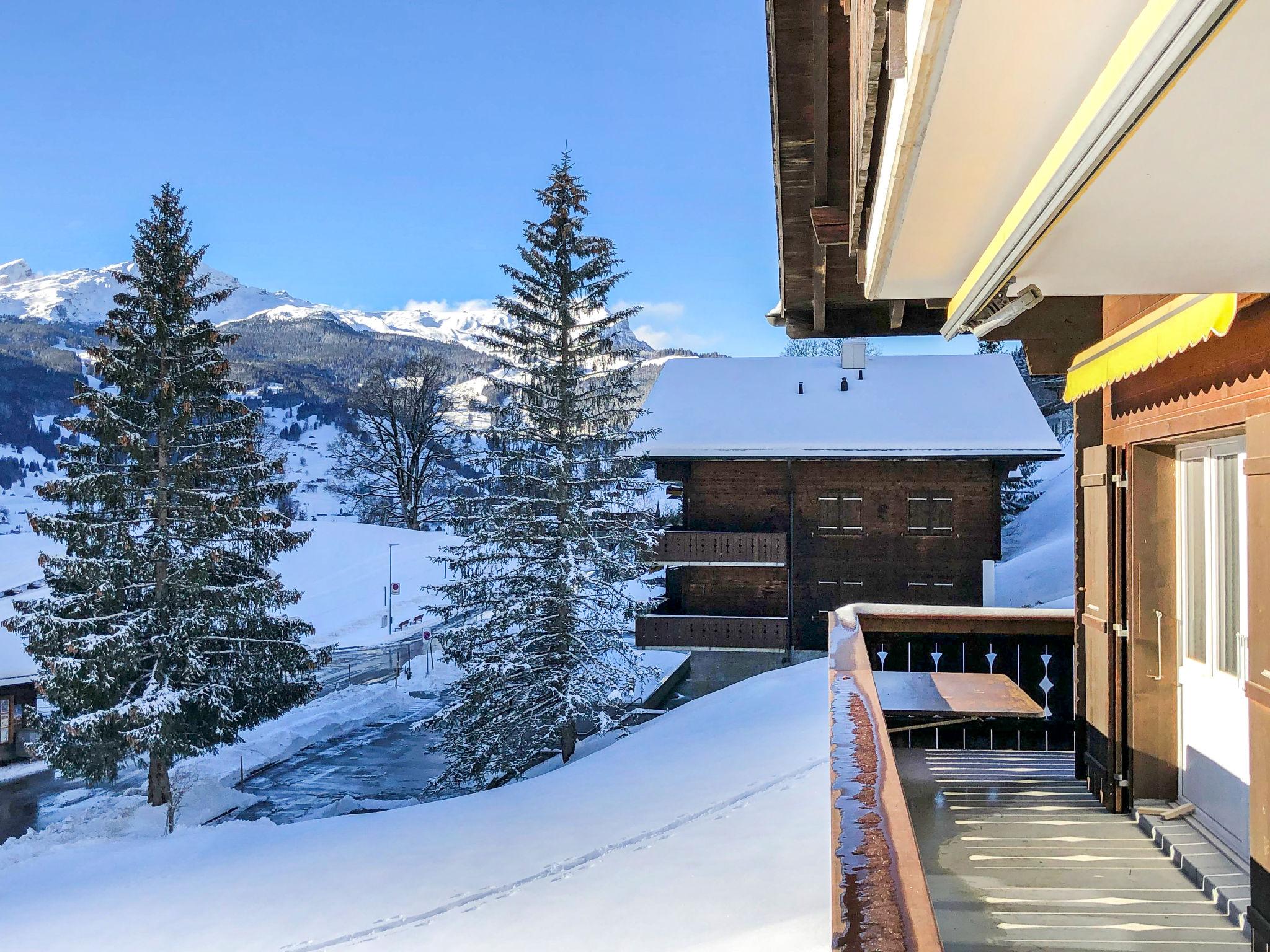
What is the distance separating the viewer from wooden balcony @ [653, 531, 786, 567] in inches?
819

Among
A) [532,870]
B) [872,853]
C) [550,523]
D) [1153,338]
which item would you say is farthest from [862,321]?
Answer: [550,523]

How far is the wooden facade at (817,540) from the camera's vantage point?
21.0 meters

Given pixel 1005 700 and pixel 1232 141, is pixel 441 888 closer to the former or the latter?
pixel 1005 700

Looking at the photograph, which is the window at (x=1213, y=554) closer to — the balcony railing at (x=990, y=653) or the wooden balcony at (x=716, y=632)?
the balcony railing at (x=990, y=653)

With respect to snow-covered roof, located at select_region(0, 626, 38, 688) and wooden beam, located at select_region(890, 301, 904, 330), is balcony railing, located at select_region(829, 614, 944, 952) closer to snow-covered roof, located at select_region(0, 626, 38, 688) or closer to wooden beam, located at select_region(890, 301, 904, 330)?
wooden beam, located at select_region(890, 301, 904, 330)

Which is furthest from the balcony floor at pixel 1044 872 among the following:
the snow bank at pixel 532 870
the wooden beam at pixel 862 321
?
the wooden beam at pixel 862 321

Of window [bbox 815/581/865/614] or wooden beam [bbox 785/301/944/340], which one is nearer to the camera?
wooden beam [bbox 785/301/944/340]

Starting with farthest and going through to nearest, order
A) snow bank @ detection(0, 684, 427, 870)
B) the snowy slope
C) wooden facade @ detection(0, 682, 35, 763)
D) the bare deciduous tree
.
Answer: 1. the bare deciduous tree
2. the snowy slope
3. wooden facade @ detection(0, 682, 35, 763)
4. snow bank @ detection(0, 684, 427, 870)

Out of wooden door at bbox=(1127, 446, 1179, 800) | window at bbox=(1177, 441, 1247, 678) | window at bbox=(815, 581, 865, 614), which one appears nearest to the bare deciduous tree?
window at bbox=(815, 581, 865, 614)

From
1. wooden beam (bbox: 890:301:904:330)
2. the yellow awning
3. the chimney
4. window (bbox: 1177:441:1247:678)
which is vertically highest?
the chimney

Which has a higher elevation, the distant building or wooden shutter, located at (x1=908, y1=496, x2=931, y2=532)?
wooden shutter, located at (x1=908, y1=496, x2=931, y2=532)

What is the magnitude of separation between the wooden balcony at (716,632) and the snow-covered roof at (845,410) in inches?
159

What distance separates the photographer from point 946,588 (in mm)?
21297

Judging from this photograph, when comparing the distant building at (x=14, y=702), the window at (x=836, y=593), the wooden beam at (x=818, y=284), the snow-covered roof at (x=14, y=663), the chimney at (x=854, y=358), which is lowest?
the distant building at (x=14, y=702)
